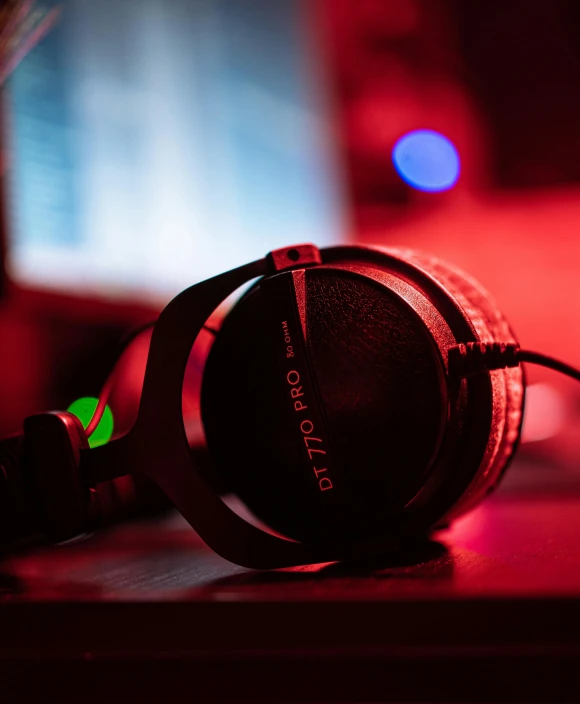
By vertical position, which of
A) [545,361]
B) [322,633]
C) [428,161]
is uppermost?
[428,161]

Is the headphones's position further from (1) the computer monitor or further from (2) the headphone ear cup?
(1) the computer monitor

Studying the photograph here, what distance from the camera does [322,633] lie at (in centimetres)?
31

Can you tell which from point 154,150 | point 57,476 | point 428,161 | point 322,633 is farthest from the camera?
point 428,161

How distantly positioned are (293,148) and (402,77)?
625mm

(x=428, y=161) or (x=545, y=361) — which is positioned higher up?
(x=428, y=161)

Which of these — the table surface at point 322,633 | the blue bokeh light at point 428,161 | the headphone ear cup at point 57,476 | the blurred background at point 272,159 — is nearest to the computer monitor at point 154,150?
the blurred background at point 272,159

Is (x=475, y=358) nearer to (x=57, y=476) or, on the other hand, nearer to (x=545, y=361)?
(x=545, y=361)

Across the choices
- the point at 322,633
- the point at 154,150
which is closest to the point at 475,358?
the point at 322,633

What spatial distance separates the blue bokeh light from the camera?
1.90m

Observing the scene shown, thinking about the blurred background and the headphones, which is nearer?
the headphones

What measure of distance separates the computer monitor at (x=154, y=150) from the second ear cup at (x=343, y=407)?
730 millimetres

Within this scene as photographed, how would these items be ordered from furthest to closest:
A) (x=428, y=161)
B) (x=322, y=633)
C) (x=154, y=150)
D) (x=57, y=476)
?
(x=428, y=161) → (x=154, y=150) → (x=57, y=476) → (x=322, y=633)

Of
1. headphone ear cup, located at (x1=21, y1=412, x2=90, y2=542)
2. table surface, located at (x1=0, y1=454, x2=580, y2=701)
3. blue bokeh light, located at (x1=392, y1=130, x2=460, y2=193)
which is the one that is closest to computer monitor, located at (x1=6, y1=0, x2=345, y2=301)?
blue bokeh light, located at (x1=392, y1=130, x2=460, y2=193)

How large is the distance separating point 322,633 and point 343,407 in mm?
131
